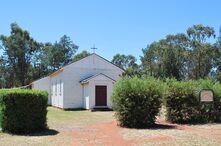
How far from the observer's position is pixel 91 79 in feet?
111

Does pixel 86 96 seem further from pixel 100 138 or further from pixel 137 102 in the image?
pixel 100 138

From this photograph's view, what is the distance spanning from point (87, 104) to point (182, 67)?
1362 inches

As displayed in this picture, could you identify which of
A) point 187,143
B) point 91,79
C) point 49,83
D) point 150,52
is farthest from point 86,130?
point 150,52

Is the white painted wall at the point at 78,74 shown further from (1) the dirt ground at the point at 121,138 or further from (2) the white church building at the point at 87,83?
(1) the dirt ground at the point at 121,138

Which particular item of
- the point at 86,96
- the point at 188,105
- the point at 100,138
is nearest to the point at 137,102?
the point at 188,105

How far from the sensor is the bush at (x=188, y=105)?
1919cm

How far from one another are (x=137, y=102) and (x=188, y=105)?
325cm

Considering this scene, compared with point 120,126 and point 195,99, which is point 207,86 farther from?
point 120,126

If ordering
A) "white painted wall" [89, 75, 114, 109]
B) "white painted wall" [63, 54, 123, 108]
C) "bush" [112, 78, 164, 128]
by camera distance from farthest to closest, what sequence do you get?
"white painted wall" [63, 54, 123, 108] < "white painted wall" [89, 75, 114, 109] < "bush" [112, 78, 164, 128]

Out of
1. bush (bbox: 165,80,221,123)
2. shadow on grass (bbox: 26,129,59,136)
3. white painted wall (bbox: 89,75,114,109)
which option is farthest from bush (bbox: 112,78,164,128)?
white painted wall (bbox: 89,75,114,109)

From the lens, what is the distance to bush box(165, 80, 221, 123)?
755 inches

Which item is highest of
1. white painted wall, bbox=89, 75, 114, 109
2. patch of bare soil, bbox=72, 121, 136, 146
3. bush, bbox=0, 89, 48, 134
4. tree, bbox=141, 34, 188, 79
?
tree, bbox=141, 34, 188, 79

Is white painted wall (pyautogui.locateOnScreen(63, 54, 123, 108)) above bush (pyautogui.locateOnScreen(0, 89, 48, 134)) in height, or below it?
above

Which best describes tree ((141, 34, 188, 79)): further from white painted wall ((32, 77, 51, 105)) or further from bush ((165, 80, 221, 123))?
bush ((165, 80, 221, 123))
